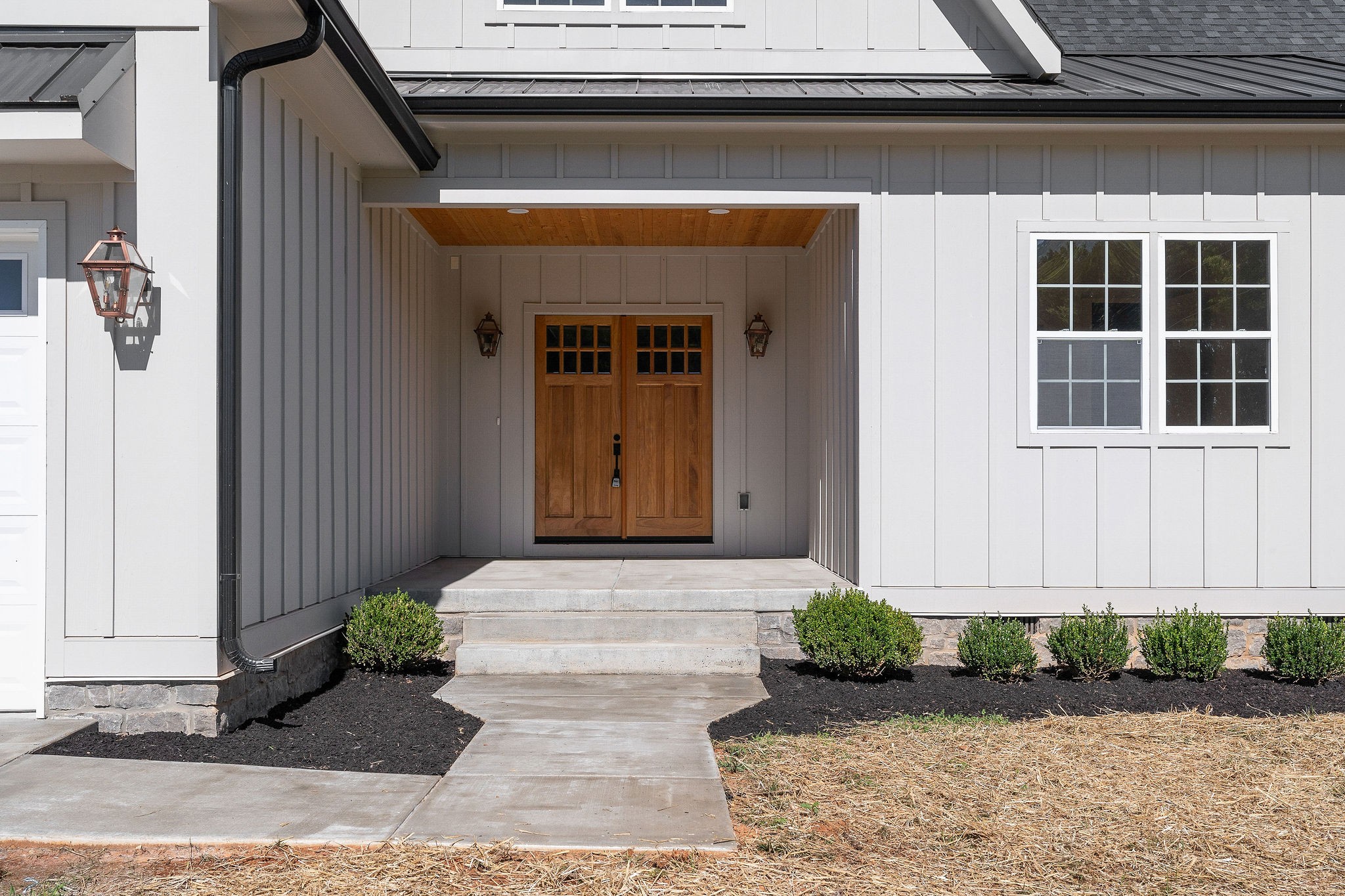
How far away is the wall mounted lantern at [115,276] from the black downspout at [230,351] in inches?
14.5

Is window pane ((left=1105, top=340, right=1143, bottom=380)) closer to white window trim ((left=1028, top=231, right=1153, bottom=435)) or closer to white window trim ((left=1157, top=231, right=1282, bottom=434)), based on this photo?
white window trim ((left=1028, top=231, right=1153, bottom=435))

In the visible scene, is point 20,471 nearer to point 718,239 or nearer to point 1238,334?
point 718,239

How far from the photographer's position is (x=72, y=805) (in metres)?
3.74

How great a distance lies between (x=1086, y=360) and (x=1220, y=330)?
A: 2.91ft

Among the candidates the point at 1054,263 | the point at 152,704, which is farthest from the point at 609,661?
the point at 1054,263

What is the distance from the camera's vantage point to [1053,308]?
6590mm

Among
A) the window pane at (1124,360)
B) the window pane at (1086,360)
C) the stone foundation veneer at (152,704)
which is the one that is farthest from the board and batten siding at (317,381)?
the window pane at (1124,360)

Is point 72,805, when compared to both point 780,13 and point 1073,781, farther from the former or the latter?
point 780,13

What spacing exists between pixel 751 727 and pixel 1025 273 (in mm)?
3509

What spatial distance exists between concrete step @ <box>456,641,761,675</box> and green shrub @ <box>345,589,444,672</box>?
0.36m

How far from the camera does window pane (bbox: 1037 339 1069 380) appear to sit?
21.6 feet

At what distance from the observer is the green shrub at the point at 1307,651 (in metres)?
6.05

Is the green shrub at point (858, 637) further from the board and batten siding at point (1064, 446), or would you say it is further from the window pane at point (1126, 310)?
the window pane at point (1126, 310)

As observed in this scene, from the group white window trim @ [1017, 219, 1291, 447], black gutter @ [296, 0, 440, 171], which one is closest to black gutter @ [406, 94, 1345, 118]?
black gutter @ [296, 0, 440, 171]
